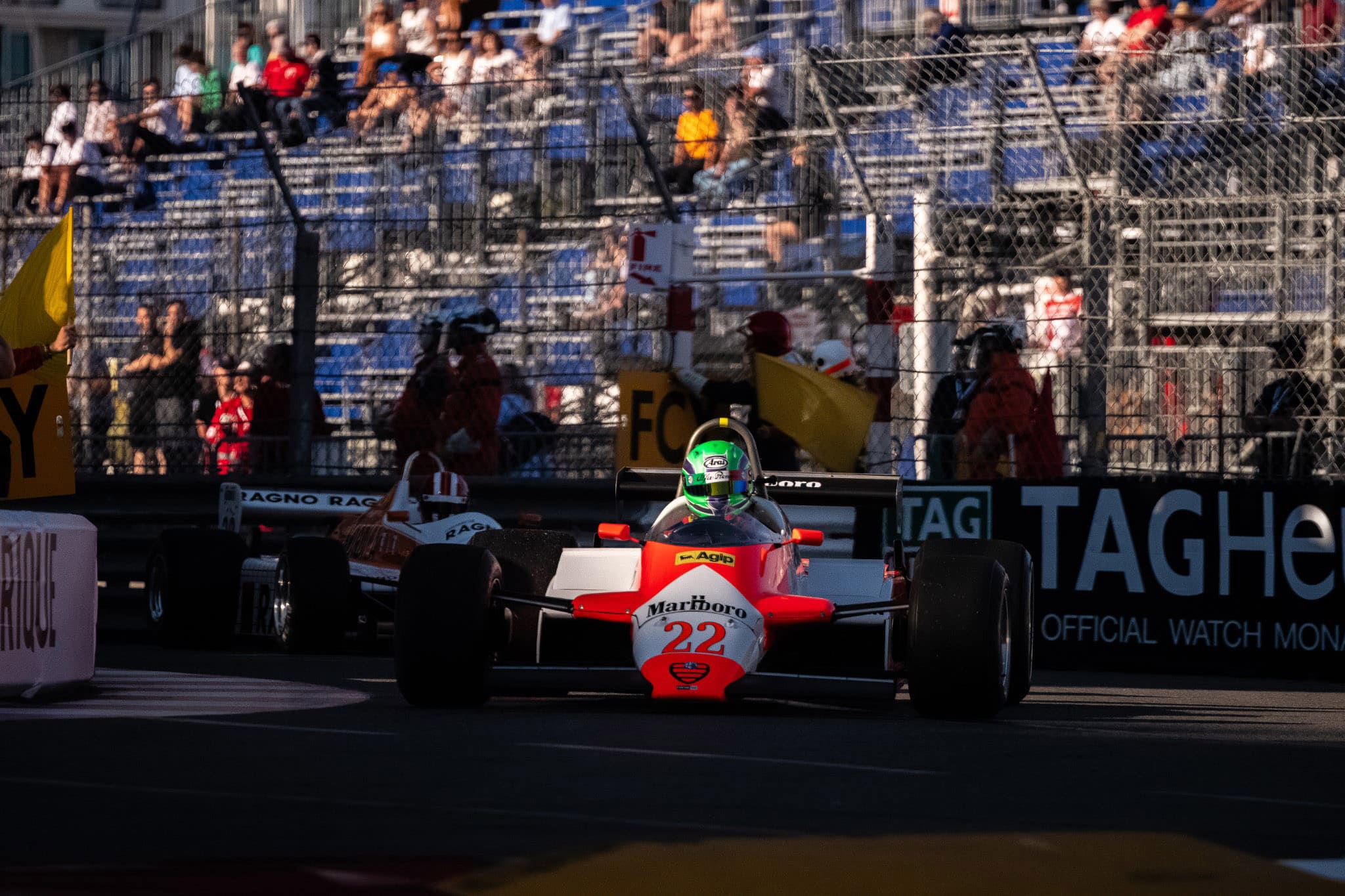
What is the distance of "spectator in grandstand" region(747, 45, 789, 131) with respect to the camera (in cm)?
1177

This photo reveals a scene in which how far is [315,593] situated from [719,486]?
121 inches

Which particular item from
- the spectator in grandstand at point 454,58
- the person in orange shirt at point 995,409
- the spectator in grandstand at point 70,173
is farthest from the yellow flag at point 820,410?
the spectator in grandstand at point 70,173

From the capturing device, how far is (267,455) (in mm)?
12547

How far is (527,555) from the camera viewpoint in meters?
8.61

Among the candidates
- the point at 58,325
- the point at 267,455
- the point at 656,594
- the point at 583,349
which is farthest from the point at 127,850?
the point at 267,455

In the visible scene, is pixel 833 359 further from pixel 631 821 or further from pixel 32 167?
pixel 631 821

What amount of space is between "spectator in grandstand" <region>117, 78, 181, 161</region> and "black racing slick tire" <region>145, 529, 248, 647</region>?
10.0 ft

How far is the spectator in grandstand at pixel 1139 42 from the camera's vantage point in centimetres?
1117

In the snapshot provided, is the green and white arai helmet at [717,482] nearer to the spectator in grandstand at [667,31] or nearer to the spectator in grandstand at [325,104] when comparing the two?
the spectator in grandstand at [325,104]

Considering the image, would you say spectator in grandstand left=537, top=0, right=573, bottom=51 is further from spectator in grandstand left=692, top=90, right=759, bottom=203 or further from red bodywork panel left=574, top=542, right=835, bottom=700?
red bodywork panel left=574, top=542, right=835, bottom=700

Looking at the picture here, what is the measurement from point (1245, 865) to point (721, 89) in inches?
332

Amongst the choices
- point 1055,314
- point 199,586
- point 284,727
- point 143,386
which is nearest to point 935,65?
point 1055,314

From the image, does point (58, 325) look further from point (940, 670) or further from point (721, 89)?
point (940, 670)

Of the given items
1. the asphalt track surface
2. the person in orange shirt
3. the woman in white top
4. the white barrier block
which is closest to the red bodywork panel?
the asphalt track surface
